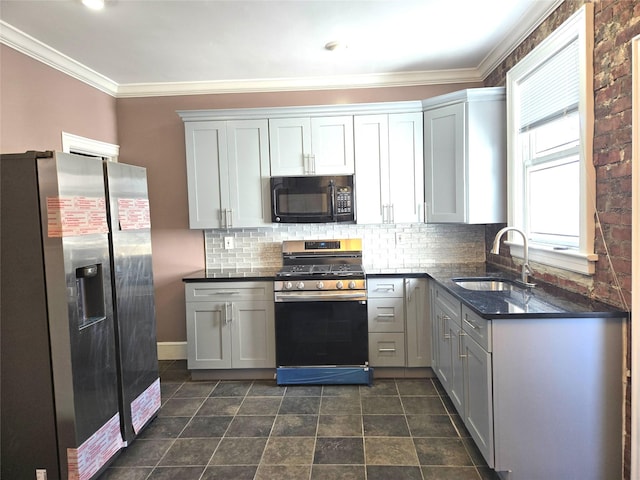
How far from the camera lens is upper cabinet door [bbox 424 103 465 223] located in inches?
121

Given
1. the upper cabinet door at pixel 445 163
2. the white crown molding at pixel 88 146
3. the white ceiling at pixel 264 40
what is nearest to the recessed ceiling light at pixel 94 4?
the white ceiling at pixel 264 40

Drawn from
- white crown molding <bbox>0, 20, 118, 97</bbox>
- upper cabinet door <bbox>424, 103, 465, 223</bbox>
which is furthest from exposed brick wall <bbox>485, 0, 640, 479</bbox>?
white crown molding <bbox>0, 20, 118, 97</bbox>

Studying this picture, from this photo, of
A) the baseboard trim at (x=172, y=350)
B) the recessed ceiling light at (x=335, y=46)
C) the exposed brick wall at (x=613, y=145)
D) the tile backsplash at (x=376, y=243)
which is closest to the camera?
the exposed brick wall at (x=613, y=145)

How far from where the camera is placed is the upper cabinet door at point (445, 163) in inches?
121

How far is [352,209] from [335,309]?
880 millimetres

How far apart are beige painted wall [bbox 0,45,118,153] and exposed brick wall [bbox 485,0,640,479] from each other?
3.42 m

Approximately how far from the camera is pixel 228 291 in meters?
3.27

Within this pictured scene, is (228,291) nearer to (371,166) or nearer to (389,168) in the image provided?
(371,166)

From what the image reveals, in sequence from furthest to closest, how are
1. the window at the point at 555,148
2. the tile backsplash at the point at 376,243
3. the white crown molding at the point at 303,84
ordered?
the tile backsplash at the point at 376,243, the white crown molding at the point at 303,84, the window at the point at 555,148

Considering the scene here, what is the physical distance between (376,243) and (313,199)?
77 centimetres

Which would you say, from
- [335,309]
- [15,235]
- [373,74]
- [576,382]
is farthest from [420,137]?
[15,235]

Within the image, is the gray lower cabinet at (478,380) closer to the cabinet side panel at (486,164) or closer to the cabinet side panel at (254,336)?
the cabinet side panel at (486,164)

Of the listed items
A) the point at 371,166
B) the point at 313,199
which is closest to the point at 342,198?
the point at 313,199

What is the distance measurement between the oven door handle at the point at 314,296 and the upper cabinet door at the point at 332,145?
106 centimetres
